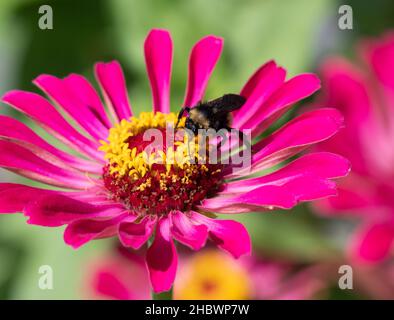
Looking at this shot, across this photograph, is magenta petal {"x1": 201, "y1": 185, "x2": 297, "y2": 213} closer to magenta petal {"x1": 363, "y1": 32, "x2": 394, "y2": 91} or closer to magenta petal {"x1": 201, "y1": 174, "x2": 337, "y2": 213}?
magenta petal {"x1": 201, "y1": 174, "x2": 337, "y2": 213}

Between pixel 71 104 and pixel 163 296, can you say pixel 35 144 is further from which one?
pixel 163 296

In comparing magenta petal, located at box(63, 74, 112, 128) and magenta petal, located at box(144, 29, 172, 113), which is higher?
magenta petal, located at box(144, 29, 172, 113)

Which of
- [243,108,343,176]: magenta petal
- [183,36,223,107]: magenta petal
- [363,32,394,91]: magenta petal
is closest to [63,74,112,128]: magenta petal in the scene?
[183,36,223,107]: magenta petal

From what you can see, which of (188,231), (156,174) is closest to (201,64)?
(156,174)

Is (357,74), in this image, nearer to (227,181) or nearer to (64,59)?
(227,181)
